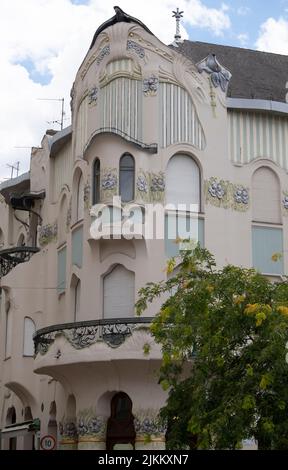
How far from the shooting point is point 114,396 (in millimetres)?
29328

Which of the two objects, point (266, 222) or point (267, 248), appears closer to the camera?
point (267, 248)

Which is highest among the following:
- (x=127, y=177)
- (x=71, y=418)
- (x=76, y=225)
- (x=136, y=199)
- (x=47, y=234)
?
(x=127, y=177)

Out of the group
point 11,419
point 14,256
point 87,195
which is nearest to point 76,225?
point 87,195

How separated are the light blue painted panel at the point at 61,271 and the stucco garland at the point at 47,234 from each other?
3.63ft

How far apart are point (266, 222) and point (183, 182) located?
3233mm

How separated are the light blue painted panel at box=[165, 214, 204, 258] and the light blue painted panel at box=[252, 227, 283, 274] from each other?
2.12 m

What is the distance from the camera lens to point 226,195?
31.0 m

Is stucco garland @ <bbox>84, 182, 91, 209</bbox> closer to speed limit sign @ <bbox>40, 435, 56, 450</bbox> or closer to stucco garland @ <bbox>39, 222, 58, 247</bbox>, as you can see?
stucco garland @ <bbox>39, 222, 58, 247</bbox>

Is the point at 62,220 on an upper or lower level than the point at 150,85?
lower

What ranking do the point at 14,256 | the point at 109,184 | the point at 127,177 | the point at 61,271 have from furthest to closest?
1. the point at 14,256
2. the point at 61,271
3. the point at 127,177
4. the point at 109,184

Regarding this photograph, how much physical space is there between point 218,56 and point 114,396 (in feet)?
47.8

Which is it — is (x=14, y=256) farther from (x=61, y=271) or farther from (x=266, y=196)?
(x=266, y=196)

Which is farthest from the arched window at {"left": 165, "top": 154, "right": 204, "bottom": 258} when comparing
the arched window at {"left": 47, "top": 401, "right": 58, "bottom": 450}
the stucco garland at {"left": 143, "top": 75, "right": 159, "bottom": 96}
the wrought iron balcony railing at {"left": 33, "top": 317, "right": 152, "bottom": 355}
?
the arched window at {"left": 47, "top": 401, "right": 58, "bottom": 450}
